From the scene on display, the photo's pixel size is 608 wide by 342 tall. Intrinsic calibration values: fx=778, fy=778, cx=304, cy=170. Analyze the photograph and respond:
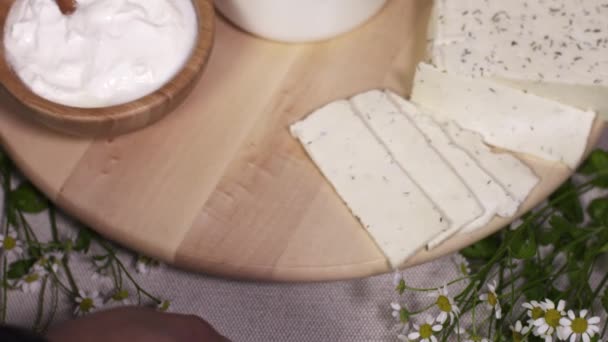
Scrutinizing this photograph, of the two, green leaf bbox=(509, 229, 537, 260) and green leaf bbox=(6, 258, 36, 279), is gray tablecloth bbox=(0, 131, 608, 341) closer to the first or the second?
green leaf bbox=(6, 258, 36, 279)

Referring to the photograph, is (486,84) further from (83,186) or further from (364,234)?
(83,186)

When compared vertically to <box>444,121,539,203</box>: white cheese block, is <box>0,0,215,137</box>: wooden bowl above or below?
above

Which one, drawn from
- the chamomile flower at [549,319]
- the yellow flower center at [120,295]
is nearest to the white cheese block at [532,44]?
the chamomile flower at [549,319]

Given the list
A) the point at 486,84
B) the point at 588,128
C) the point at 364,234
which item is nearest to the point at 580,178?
the point at 588,128

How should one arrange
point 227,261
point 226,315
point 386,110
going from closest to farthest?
point 227,261 < point 386,110 < point 226,315

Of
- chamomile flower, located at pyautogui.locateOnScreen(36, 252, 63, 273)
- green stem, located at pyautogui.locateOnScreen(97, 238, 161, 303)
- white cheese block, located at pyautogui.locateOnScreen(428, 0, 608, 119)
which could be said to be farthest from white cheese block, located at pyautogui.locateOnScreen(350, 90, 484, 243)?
chamomile flower, located at pyautogui.locateOnScreen(36, 252, 63, 273)

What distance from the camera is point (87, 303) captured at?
1399 millimetres

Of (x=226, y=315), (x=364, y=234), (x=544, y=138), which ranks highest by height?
(x=544, y=138)

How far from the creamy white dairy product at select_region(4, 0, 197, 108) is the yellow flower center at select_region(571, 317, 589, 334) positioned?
2.33 ft

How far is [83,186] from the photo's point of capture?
122 centimetres

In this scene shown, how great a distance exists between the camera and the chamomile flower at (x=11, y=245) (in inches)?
55.2

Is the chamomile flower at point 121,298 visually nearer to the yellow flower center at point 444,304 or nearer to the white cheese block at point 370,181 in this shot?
the white cheese block at point 370,181

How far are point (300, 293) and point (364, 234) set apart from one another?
326mm

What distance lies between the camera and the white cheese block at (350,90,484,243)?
1.19 metres
